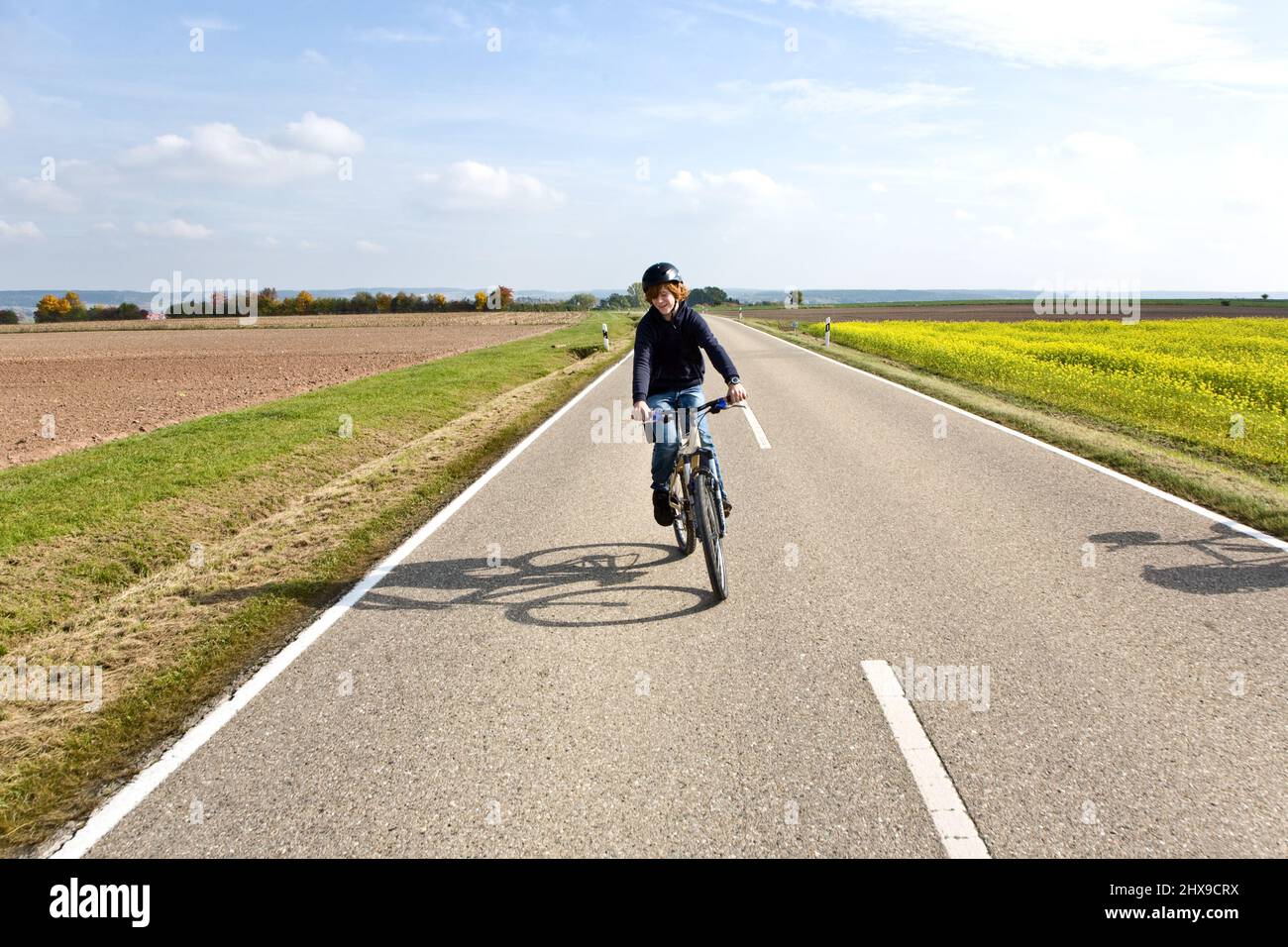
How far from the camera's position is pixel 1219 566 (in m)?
5.52

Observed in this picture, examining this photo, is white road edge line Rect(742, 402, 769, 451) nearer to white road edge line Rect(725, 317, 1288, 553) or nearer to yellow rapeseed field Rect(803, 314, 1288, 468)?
white road edge line Rect(725, 317, 1288, 553)

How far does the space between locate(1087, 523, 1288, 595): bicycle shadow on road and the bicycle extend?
3.01 metres

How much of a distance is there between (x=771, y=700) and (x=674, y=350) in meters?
2.84

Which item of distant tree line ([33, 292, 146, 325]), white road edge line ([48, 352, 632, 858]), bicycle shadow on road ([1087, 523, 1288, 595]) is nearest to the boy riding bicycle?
white road edge line ([48, 352, 632, 858])

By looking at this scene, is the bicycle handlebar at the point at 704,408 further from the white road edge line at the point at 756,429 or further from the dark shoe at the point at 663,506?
the white road edge line at the point at 756,429

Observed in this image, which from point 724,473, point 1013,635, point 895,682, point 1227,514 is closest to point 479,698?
point 895,682

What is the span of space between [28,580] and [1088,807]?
23.2 feet

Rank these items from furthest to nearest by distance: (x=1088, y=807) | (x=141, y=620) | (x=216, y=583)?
(x=216, y=583), (x=141, y=620), (x=1088, y=807)

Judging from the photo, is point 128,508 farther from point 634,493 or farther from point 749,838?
point 749,838

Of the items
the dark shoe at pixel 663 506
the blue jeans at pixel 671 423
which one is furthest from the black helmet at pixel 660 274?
the dark shoe at pixel 663 506

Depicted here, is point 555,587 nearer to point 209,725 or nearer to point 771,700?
point 771,700

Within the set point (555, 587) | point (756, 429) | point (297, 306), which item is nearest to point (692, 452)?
point (555, 587)

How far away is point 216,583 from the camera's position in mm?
5621

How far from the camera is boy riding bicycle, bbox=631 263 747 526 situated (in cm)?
536
